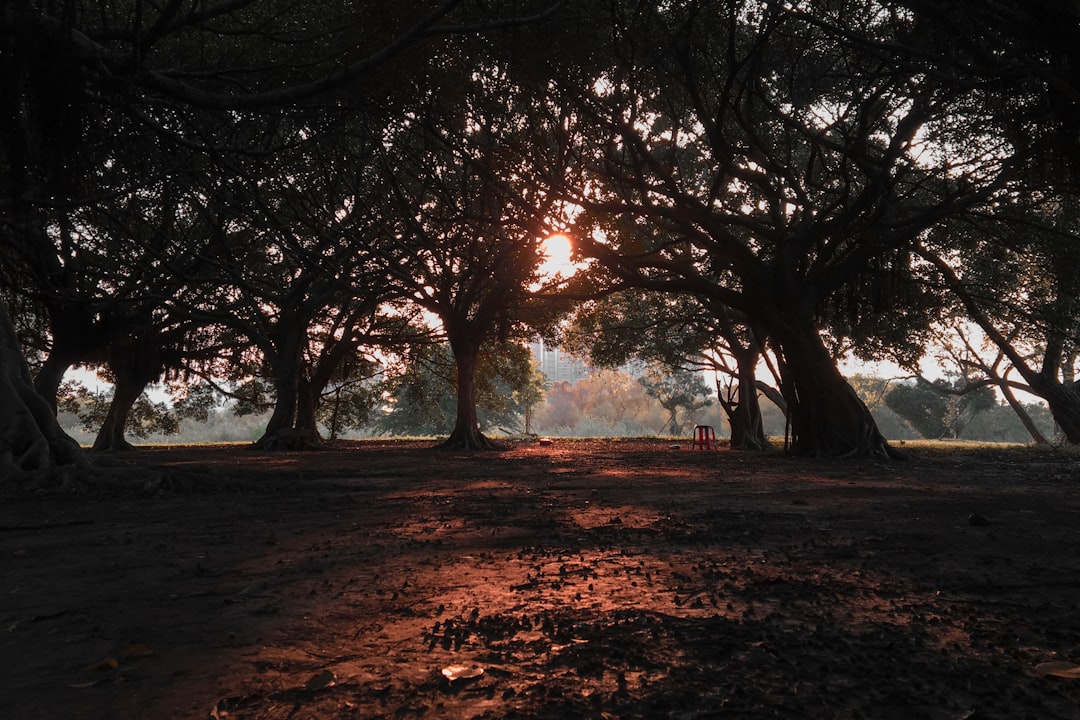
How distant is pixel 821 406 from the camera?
16234mm

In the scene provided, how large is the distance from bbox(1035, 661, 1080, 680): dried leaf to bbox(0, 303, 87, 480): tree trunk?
10.7 m

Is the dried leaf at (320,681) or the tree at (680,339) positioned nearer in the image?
the dried leaf at (320,681)

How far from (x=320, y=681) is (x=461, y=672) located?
50 centimetres

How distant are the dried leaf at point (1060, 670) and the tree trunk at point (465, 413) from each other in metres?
21.7

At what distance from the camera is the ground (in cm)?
247

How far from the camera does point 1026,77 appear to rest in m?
6.52

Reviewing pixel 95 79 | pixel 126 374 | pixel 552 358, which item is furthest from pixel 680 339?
pixel 552 358

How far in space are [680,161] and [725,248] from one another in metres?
8.78

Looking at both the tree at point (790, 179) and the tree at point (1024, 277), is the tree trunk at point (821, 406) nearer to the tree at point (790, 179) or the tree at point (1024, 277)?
the tree at point (790, 179)

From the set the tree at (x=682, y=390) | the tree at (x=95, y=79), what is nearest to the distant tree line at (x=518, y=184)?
the tree at (x=95, y=79)

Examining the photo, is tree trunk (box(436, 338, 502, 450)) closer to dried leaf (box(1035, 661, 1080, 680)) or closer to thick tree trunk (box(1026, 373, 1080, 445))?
thick tree trunk (box(1026, 373, 1080, 445))

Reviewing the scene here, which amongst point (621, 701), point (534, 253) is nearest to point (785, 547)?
point (621, 701)

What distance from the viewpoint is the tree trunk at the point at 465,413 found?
24.3 metres

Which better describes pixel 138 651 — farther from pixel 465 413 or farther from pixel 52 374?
pixel 52 374
